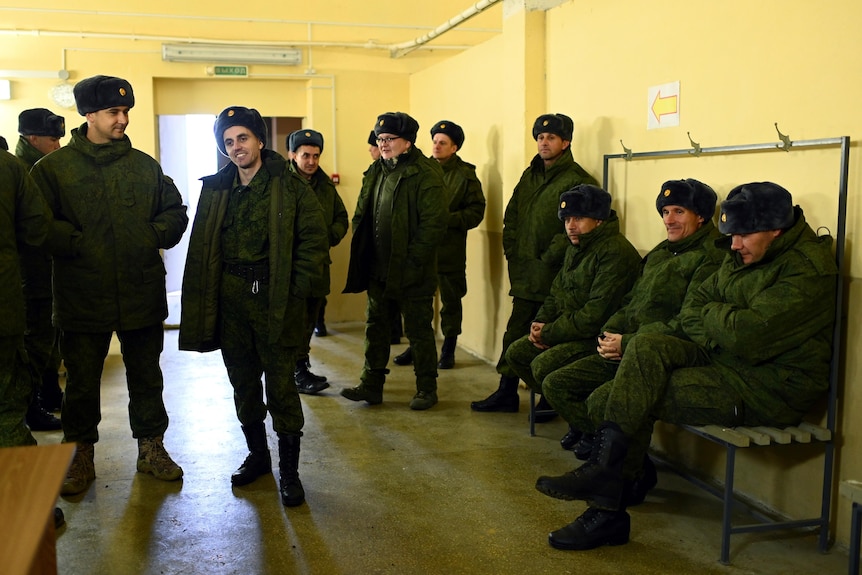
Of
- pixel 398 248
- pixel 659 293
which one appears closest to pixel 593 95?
pixel 398 248

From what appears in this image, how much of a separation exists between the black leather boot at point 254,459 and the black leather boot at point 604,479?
137cm

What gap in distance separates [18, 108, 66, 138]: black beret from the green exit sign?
110 inches

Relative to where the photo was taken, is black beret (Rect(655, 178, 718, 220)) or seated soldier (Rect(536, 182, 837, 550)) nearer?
seated soldier (Rect(536, 182, 837, 550))

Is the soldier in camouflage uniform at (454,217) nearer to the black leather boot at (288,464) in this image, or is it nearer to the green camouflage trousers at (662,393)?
the black leather boot at (288,464)

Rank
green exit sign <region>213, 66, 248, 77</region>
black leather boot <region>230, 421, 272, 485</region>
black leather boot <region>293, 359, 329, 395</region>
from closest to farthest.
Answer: black leather boot <region>230, 421, 272, 485</region> → black leather boot <region>293, 359, 329, 395</region> → green exit sign <region>213, 66, 248, 77</region>

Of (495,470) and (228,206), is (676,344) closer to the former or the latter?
(495,470)

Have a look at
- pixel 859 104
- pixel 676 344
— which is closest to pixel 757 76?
pixel 859 104

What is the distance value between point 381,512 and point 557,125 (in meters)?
2.20

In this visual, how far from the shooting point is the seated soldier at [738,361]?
2.92 metres

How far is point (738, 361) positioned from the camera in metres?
3.10

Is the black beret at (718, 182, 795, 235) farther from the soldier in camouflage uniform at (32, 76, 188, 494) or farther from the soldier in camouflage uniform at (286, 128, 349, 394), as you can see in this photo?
the soldier in camouflage uniform at (286, 128, 349, 394)

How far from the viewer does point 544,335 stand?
404 centimetres

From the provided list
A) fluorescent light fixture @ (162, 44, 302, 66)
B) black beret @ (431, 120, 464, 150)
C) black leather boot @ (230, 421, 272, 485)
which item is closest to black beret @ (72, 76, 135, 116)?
black leather boot @ (230, 421, 272, 485)

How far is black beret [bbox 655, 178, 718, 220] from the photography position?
11.2 feet
